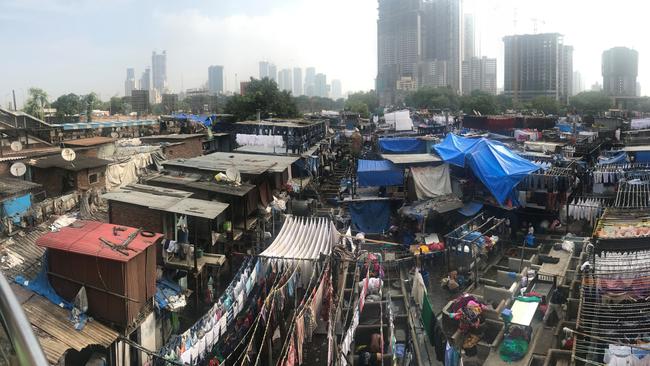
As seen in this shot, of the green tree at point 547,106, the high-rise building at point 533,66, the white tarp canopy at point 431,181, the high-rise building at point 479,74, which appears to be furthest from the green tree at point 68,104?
the high-rise building at point 479,74

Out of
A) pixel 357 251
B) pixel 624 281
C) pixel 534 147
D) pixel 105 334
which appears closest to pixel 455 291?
pixel 357 251

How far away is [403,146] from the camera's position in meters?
26.7

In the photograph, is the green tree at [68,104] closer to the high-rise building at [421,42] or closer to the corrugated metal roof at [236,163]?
the corrugated metal roof at [236,163]

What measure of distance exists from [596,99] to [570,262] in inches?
2956

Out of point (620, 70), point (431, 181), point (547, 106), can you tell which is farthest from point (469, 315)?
point (620, 70)

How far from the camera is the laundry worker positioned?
1241 cm

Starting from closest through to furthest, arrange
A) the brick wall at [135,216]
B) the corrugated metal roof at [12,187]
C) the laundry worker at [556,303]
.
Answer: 1. the brick wall at [135,216]
2. the laundry worker at [556,303]
3. the corrugated metal roof at [12,187]

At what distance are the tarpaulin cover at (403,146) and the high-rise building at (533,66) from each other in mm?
74064

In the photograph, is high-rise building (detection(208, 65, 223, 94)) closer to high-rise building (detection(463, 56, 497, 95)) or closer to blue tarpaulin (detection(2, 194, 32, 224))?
high-rise building (detection(463, 56, 497, 95))

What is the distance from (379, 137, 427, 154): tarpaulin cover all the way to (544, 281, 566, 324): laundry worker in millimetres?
14159

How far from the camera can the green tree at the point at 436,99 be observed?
79125 mm

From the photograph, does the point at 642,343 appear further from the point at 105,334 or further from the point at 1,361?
the point at 1,361

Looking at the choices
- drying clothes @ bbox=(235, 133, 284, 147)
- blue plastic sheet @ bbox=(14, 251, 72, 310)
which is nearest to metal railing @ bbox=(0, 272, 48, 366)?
blue plastic sheet @ bbox=(14, 251, 72, 310)

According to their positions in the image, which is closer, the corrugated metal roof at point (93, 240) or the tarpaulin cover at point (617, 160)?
the corrugated metal roof at point (93, 240)
